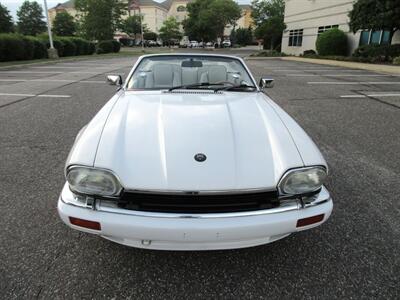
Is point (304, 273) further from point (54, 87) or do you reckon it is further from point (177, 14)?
point (177, 14)

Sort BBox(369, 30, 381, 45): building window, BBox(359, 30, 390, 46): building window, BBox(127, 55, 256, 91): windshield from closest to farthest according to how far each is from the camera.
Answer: BBox(127, 55, 256, 91): windshield → BBox(359, 30, 390, 46): building window → BBox(369, 30, 381, 45): building window

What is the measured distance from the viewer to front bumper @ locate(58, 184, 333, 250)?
5.75ft

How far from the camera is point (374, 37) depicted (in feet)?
71.6

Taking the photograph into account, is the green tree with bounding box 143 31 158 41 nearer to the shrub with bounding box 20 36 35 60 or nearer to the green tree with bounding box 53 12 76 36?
the green tree with bounding box 53 12 76 36

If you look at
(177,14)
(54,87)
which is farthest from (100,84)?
(177,14)

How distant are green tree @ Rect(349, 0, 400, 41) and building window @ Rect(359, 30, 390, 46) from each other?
1844 millimetres

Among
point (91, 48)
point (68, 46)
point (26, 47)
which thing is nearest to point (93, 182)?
point (26, 47)

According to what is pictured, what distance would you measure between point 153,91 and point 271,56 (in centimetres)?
3038

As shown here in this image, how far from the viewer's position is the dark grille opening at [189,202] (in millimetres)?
1841

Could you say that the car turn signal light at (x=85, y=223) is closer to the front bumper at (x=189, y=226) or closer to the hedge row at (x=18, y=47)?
the front bumper at (x=189, y=226)

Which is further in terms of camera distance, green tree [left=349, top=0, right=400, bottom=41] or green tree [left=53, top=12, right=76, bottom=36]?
green tree [left=53, top=12, right=76, bottom=36]

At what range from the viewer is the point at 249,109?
8.61 ft

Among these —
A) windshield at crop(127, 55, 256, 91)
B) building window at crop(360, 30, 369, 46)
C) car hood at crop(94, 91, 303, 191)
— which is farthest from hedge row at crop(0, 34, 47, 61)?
building window at crop(360, 30, 369, 46)

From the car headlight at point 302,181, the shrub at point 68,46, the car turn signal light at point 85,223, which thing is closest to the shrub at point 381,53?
the car headlight at point 302,181
